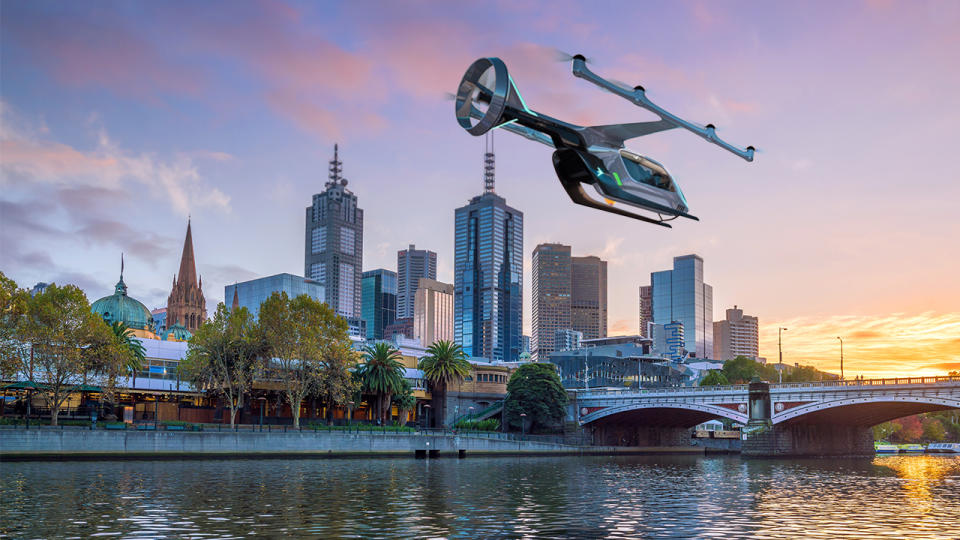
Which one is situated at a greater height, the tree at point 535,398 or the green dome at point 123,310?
the green dome at point 123,310

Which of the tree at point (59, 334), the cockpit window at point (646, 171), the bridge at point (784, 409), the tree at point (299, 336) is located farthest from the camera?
the bridge at point (784, 409)

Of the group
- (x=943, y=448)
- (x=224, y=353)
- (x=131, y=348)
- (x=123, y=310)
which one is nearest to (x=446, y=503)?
(x=224, y=353)

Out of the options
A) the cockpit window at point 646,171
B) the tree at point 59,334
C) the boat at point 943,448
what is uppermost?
the cockpit window at point 646,171

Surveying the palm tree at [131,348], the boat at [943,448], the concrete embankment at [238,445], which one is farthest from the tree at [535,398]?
the boat at [943,448]

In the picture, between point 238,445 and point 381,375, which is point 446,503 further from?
point 381,375

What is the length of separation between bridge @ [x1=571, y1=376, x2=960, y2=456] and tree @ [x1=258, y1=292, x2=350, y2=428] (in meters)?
48.7

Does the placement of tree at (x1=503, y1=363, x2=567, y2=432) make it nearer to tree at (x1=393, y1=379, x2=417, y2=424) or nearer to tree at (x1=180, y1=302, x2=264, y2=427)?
tree at (x1=393, y1=379, x2=417, y2=424)

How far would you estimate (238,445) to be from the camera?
84812mm

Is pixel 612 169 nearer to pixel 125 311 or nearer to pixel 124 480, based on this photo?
pixel 124 480

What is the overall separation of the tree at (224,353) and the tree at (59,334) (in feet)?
48.9

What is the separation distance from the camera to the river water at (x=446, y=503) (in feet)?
112

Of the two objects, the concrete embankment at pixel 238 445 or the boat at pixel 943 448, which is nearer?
the concrete embankment at pixel 238 445

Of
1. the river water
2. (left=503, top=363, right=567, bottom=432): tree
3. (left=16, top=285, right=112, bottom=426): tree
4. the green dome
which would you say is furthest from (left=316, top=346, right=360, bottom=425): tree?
the green dome

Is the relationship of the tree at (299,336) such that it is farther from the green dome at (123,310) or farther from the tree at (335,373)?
the green dome at (123,310)
